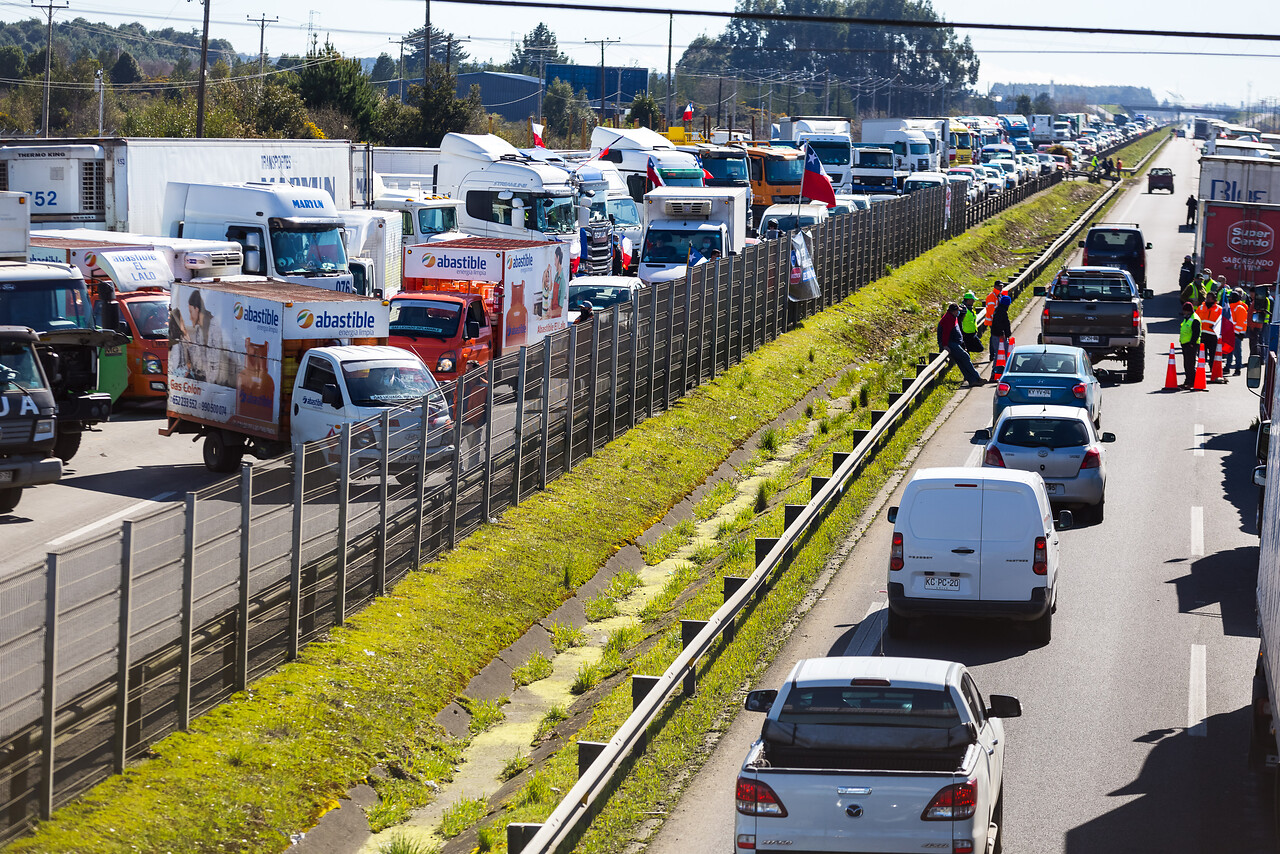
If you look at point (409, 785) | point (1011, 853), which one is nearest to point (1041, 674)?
point (1011, 853)

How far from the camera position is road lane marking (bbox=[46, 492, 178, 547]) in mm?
18502

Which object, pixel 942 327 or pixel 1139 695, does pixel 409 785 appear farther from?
pixel 942 327

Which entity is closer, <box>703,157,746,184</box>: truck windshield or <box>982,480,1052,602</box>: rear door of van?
<box>982,480,1052,602</box>: rear door of van

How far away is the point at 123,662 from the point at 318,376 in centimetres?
1034

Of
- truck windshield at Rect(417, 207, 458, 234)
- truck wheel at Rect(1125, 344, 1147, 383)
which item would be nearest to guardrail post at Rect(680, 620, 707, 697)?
truck wheel at Rect(1125, 344, 1147, 383)

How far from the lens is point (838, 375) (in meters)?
37.4

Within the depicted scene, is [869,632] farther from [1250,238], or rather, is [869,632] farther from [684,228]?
[1250,238]

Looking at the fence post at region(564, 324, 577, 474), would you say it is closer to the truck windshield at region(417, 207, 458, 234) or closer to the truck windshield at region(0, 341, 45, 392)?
the truck windshield at region(0, 341, 45, 392)

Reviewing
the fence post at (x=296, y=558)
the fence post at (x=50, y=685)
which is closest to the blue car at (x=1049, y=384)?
the fence post at (x=296, y=558)

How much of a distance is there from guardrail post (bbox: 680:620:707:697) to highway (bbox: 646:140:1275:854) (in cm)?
55

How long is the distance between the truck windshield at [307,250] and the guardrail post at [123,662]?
2162 cm

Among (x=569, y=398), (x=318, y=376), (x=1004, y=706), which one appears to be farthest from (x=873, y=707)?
(x=569, y=398)

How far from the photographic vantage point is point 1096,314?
33281 millimetres

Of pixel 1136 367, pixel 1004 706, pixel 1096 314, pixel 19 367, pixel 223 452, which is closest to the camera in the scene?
pixel 1004 706
